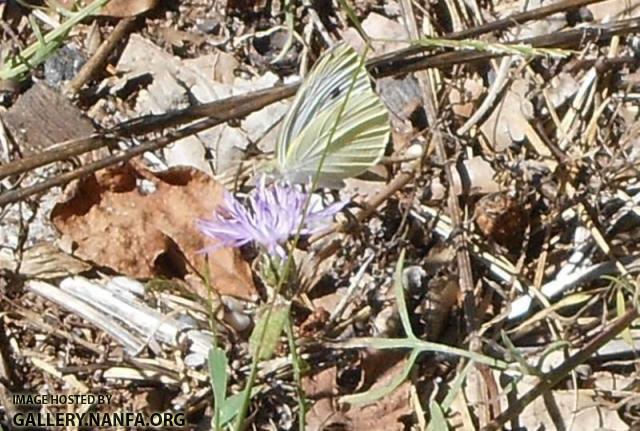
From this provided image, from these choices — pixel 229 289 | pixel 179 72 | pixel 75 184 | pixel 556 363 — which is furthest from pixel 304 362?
pixel 179 72

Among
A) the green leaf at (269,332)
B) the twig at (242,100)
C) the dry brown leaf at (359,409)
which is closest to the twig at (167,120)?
the twig at (242,100)

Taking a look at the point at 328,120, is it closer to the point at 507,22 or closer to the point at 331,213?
the point at 331,213

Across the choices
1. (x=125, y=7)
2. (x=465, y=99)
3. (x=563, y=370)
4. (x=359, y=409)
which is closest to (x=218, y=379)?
(x=359, y=409)

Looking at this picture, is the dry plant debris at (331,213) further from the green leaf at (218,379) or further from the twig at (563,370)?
the green leaf at (218,379)

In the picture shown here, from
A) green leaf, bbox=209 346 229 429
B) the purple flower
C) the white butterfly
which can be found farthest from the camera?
the white butterfly

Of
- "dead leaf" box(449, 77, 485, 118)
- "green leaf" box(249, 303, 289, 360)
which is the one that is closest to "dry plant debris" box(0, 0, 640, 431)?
"dead leaf" box(449, 77, 485, 118)

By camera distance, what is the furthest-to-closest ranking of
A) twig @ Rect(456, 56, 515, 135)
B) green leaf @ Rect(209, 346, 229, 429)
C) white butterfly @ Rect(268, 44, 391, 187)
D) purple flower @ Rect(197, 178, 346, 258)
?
1. twig @ Rect(456, 56, 515, 135)
2. white butterfly @ Rect(268, 44, 391, 187)
3. purple flower @ Rect(197, 178, 346, 258)
4. green leaf @ Rect(209, 346, 229, 429)

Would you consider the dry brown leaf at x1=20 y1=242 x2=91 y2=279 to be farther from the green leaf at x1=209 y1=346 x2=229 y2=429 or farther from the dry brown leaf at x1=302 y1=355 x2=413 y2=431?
the green leaf at x1=209 y1=346 x2=229 y2=429

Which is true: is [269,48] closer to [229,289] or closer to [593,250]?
[229,289]
